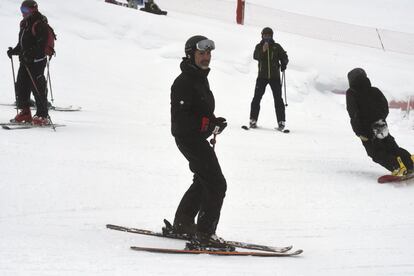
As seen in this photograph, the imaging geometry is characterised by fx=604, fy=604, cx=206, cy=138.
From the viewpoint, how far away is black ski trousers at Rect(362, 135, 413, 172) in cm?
739

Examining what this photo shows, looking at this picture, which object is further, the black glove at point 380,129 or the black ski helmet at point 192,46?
the black glove at point 380,129

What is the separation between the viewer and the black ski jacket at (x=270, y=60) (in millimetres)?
10609

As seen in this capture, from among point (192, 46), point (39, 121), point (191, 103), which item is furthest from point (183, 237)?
point (39, 121)

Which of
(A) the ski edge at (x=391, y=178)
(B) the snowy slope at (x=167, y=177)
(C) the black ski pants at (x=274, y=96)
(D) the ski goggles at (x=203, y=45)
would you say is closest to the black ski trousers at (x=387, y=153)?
(A) the ski edge at (x=391, y=178)

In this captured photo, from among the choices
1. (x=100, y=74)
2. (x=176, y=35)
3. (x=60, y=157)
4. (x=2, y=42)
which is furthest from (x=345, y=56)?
(x=60, y=157)

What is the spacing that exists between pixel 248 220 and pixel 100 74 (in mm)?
8943

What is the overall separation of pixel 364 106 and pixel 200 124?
3477 millimetres

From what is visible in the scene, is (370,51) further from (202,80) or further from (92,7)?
(202,80)

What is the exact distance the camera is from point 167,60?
607 inches

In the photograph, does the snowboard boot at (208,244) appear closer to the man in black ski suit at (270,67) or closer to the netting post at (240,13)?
the man in black ski suit at (270,67)

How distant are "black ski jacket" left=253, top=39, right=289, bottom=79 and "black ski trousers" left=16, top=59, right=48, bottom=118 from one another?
12.5 ft

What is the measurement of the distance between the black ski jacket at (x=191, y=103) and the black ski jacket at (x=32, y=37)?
444cm

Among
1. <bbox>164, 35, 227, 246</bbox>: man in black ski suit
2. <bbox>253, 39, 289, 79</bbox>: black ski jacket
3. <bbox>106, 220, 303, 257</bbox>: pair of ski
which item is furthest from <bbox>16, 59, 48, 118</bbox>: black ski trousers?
<bbox>164, 35, 227, 246</bbox>: man in black ski suit

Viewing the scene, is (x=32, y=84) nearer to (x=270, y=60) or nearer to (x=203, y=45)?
(x=270, y=60)
